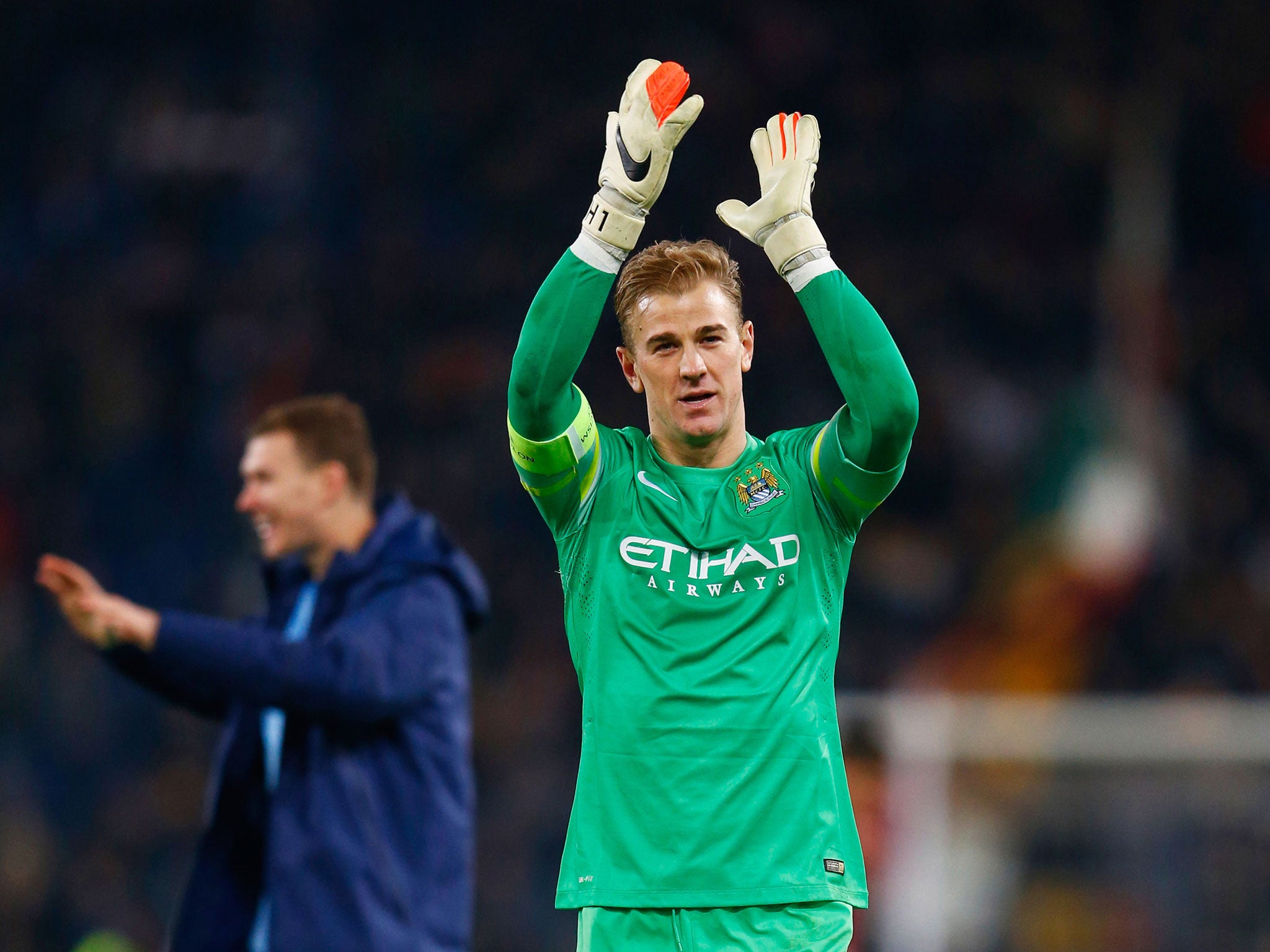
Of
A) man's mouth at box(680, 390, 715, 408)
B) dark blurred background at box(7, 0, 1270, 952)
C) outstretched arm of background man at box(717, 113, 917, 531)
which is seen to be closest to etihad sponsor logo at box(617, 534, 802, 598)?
outstretched arm of background man at box(717, 113, 917, 531)

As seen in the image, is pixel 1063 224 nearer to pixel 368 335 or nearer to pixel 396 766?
pixel 368 335

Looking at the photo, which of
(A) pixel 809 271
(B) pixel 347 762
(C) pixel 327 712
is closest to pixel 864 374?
(A) pixel 809 271

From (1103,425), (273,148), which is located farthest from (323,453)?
(273,148)

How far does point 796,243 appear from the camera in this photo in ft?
10.6

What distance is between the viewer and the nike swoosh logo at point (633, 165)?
320 cm

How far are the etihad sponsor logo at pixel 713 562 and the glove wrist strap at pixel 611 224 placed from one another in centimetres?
59

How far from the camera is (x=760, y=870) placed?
9.87ft

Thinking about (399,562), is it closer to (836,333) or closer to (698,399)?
(698,399)

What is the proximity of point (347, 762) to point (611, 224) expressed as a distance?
1.88m

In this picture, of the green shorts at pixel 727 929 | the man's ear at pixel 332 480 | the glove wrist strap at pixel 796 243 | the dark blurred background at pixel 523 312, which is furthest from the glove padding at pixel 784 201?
the dark blurred background at pixel 523 312

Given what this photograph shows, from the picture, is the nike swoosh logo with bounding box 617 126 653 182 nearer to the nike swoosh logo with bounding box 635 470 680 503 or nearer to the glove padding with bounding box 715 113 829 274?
the glove padding with bounding box 715 113 829 274

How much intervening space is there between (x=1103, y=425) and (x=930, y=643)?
1858 mm

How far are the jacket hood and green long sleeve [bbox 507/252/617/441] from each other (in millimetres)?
1514

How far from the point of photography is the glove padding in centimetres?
323
